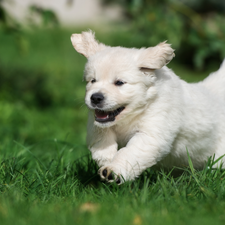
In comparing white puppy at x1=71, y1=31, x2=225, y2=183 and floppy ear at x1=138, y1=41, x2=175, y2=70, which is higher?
floppy ear at x1=138, y1=41, x2=175, y2=70

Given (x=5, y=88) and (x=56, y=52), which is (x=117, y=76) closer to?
(x=5, y=88)

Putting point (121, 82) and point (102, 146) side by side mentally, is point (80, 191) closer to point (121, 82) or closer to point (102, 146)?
point (102, 146)

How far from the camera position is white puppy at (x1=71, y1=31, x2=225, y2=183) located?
3051 mm

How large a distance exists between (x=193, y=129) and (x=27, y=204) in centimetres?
157

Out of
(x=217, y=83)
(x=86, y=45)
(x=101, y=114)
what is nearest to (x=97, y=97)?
(x=101, y=114)

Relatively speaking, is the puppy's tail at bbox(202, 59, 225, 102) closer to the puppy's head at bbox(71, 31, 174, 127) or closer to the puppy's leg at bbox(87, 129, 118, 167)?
the puppy's head at bbox(71, 31, 174, 127)

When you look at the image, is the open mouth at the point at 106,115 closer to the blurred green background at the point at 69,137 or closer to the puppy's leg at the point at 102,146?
the puppy's leg at the point at 102,146

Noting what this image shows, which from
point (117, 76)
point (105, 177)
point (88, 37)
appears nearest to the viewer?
point (105, 177)

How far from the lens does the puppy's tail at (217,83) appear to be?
3986 millimetres

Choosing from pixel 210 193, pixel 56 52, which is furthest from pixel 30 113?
pixel 56 52

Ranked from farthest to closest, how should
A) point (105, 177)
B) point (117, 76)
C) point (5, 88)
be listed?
point (5, 88) < point (117, 76) < point (105, 177)

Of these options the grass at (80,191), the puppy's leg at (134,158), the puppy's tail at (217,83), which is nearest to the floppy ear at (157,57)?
the puppy's leg at (134,158)

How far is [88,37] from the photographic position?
11.7 feet

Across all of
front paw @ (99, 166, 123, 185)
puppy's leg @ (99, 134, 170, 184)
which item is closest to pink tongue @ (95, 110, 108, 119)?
puppy's leg @ (99, 134, 170, 184)
